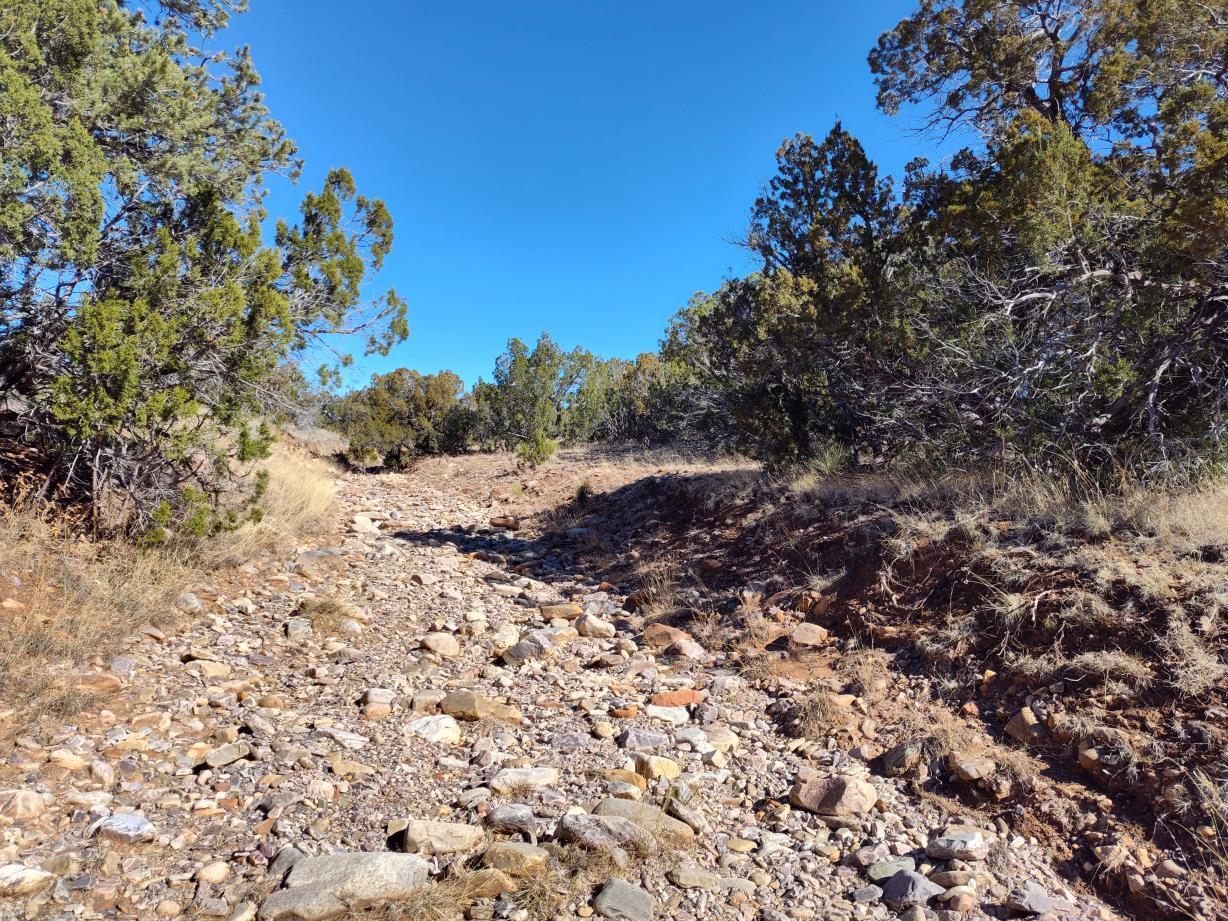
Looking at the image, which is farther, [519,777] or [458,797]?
[519,777]

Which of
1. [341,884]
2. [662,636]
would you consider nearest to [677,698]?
[662,636]

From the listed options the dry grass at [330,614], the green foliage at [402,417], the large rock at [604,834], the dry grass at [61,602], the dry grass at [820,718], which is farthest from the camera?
the green foliage at [402,417]

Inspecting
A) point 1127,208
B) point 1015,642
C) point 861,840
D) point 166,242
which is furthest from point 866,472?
point 166,242

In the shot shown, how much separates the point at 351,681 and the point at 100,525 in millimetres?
2771

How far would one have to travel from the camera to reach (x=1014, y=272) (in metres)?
7.20

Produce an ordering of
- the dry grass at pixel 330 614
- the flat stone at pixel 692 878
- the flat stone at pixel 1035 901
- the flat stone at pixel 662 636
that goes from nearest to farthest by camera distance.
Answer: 1. the flat stone at pixel 1035 901
2. the flat stone at pixel 692 878
3. the dry grass at pixel 330 614
4. the flat stone at pixel 662 636

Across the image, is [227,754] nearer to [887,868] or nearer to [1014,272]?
[887,868]

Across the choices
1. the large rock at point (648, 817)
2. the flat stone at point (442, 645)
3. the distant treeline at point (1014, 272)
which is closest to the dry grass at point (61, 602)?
the flat stone at point (442, 645)

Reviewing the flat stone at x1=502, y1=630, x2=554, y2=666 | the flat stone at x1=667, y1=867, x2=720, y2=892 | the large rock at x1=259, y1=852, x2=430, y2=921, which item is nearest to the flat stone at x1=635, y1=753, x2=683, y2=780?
the flat stone at x1=667, y1=867, x2=720, y2=892

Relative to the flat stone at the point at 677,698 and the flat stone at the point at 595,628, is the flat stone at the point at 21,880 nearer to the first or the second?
the flat stone at the point at 677,698

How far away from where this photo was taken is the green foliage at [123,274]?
509 centimetres

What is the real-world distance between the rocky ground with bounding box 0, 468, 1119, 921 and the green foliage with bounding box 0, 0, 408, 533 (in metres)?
1.45

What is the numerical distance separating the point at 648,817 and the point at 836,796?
99 cm

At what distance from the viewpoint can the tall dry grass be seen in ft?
11.8
